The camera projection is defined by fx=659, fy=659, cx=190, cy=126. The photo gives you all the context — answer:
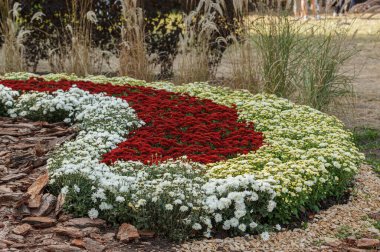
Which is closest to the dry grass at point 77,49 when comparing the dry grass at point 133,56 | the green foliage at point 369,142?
the dry grass at point 133,56

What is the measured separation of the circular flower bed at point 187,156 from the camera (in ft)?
13.7

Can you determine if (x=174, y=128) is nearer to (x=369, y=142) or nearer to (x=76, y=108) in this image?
(x=76, y=108)

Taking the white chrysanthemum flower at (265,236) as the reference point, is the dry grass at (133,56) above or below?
above

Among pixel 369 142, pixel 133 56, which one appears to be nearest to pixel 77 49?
pixel 133 56

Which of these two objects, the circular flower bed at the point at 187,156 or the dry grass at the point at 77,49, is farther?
the dry grass at the point at 77,49

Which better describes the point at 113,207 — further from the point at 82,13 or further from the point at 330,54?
the point at 82,13

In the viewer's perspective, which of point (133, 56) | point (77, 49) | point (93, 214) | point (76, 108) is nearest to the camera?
point (93, 214)

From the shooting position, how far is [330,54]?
7.22 meters

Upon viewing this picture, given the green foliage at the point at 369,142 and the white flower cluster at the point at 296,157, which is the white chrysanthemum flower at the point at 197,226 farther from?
the green foliage at the point at 369,142

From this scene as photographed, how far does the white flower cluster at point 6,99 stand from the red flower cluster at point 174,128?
331 mm

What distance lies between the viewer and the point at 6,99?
659 cm

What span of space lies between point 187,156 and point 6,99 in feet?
7.91

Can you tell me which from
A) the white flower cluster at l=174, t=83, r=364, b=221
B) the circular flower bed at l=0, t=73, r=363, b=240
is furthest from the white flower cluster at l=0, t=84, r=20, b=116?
the white flower cluster at l=174, t=83, r=364, b=221

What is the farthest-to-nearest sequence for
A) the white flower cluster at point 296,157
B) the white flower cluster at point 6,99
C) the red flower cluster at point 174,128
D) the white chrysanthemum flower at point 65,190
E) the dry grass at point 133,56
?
1. the dry grass at point 133,56
2. the white flower cluster at point 6,99
3. the red flower cluster at point 174,128
4. the white flower cluster at point 296,157
5. the white chrysanthemum flower at point 65,190
